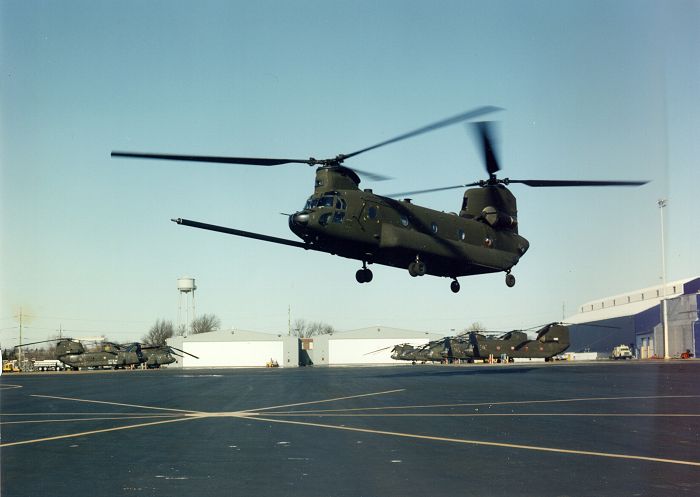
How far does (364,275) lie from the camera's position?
42469 millimetres

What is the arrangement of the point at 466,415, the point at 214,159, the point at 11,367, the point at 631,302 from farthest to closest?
the point at 631,302 < the point at 11,367 < the point at 214,159 < the point at 466,415

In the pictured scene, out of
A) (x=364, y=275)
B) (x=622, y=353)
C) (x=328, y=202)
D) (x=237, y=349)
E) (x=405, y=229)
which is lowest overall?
(x=622, y=353)

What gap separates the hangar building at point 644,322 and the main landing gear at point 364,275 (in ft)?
209

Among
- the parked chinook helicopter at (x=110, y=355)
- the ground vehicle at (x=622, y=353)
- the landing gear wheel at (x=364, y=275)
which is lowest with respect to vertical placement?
the ground vehicle at (x=622, y=353)

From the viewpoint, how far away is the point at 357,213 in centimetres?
3884

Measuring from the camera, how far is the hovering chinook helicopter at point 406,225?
37.7 m

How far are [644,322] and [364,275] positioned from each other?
118 meters

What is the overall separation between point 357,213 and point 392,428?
62.6 ft

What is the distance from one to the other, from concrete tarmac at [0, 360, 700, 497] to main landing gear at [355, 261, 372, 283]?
10.9 metres

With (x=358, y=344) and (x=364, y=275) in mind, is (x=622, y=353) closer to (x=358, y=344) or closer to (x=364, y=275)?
(x=358, y=344)

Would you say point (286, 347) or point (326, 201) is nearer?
point (326, 201)

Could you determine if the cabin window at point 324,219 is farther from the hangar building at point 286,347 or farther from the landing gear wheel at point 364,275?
the hangar building at point 286,347

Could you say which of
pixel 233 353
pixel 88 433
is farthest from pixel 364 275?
pixel 233 353

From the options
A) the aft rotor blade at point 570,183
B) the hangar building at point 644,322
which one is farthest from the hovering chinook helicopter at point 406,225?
the hangar building at point 644,322
